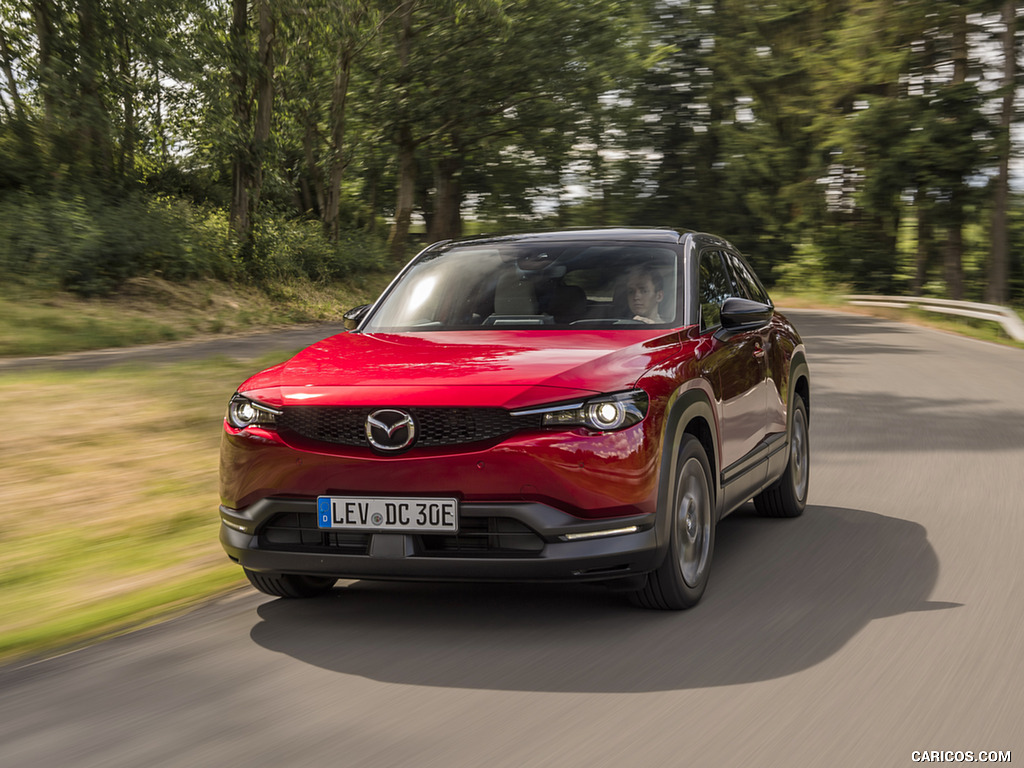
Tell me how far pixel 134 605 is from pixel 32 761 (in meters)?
1.92

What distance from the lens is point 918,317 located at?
103ft

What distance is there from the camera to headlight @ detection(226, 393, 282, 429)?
15.5 feet

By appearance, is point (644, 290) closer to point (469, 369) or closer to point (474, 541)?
point (469, 369)

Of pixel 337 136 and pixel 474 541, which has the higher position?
pixel 337 136

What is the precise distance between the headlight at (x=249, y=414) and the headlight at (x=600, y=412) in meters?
1.02

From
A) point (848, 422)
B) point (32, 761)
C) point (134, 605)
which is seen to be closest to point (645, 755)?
point (32, 761)

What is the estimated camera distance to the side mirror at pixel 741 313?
223 inches

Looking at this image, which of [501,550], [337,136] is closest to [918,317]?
[337,136]

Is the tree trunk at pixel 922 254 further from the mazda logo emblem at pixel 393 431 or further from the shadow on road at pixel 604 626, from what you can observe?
the mazda logo emblem at pixel 393 431

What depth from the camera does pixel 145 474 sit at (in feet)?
27.1

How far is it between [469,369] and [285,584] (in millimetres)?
1330

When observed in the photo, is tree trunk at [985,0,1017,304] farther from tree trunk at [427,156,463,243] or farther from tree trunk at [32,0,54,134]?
tree trunk at [32,0,54,134]

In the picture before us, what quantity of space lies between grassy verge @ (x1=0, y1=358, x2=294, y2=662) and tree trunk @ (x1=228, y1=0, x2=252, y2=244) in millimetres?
14713

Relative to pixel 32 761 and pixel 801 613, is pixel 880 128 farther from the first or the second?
pixel 32 761
